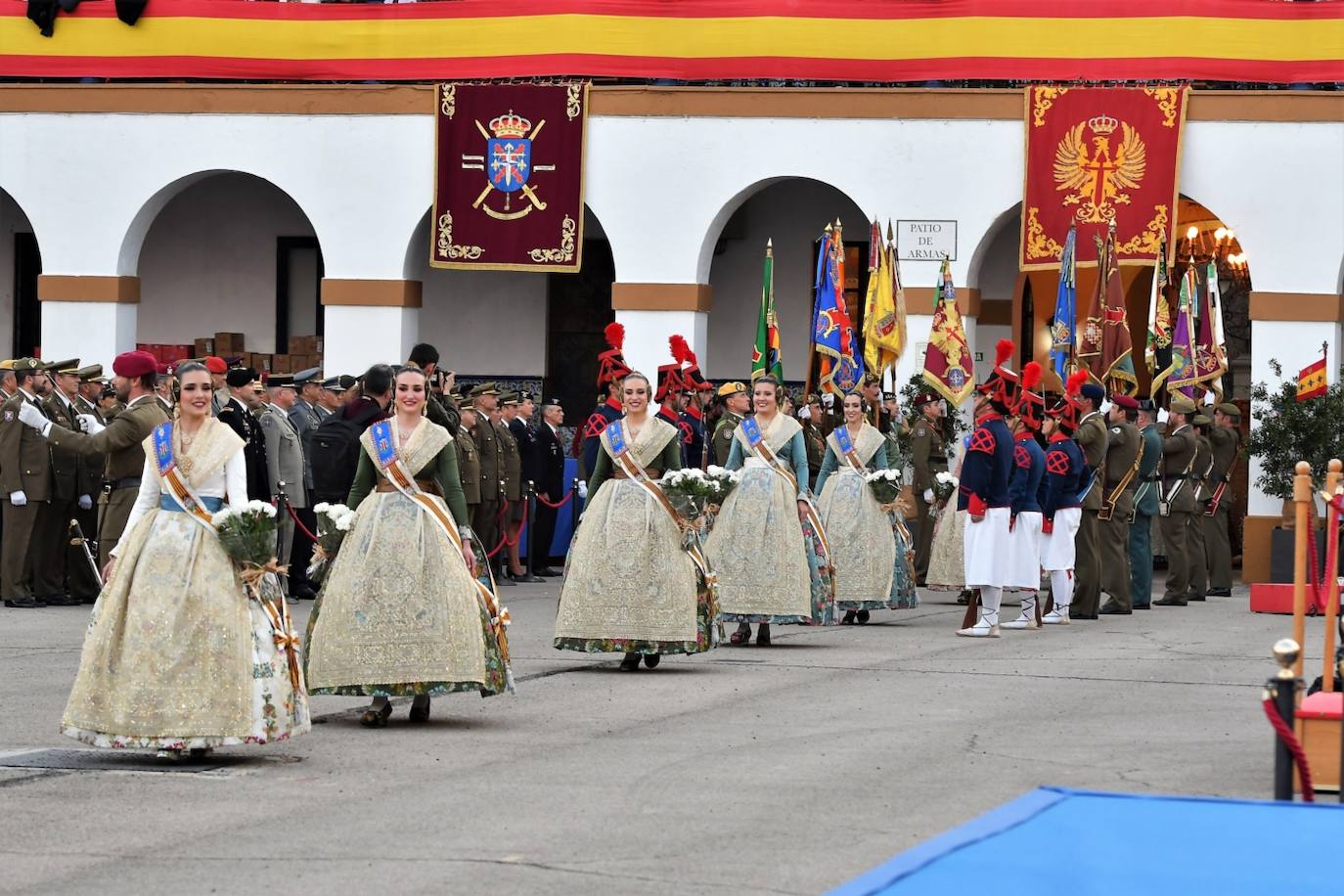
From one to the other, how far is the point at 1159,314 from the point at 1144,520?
13.1 ft

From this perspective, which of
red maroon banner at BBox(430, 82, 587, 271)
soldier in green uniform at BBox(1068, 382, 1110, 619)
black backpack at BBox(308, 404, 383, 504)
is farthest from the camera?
red maroon banner at BBox(430, 82, 587, 271)

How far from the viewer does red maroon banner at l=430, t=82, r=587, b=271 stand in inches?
991

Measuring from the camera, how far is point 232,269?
2867 centimetres

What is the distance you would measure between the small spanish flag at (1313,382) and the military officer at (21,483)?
40.4 ft

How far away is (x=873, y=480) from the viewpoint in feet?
57.2

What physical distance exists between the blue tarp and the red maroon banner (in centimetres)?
1903

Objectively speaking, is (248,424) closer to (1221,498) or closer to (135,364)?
(135,364)

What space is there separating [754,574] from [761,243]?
13.2 m

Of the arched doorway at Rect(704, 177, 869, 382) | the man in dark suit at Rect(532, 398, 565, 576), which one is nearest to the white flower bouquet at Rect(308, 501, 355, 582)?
the man in dark suit at Rect(532, 398, 565, 576)

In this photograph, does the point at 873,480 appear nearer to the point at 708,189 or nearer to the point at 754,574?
the point at 754,574

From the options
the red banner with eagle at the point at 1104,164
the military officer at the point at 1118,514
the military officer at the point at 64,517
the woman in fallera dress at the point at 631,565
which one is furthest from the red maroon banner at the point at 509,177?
the woman in fallera dress at the point at 631,565

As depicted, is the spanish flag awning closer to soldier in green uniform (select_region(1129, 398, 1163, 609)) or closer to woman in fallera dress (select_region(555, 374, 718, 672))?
soldier in green uniform (select_region(1129, 398, 1163, 609))

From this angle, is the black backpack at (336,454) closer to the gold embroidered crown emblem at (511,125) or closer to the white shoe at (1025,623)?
the white shoe at (1025,623)

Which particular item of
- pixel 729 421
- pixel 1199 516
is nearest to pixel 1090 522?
pixel 1199 516
